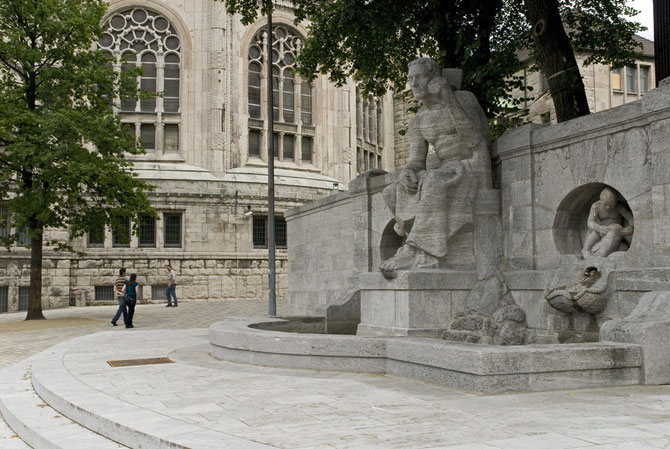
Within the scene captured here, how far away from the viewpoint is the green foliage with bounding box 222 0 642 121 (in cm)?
1555

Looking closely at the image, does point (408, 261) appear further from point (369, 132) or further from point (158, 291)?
point (369, 132)

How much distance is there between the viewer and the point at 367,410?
624 cm

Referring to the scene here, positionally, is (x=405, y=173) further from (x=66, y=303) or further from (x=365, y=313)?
(x=66, y=303)

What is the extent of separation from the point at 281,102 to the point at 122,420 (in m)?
35.2

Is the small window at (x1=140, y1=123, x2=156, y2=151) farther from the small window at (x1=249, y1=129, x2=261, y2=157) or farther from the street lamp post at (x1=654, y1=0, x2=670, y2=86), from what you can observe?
the street lamp post at (x1=654, y1=0, x2=670, y2=86)

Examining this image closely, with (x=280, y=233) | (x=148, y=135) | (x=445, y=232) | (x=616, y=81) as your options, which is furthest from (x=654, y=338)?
(x=616, y=81)

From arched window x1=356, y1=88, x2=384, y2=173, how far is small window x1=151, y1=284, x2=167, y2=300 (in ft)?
47.2

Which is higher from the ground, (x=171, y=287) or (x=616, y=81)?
(x=616, y=81)

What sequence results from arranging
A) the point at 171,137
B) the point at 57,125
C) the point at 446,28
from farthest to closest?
the point at 171,137 → the point at 57,125 → the point at 446,28

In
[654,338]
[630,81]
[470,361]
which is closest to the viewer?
[470,361]

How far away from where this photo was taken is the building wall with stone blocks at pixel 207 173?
119ft

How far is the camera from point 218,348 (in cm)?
1052

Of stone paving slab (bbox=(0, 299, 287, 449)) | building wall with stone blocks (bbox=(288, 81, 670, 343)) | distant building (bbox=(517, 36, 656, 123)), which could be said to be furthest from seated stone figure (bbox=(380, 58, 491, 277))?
distant building (bbox=(517, 36, 656, 123))

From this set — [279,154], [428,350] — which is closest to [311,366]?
[428,350]
